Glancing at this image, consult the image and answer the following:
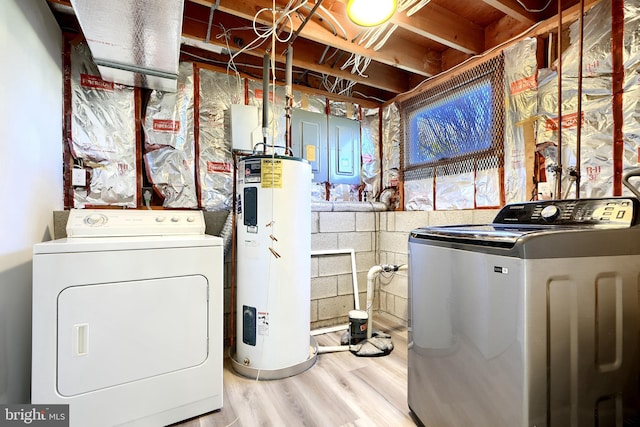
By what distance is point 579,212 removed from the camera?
4.12ft

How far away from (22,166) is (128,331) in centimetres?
97

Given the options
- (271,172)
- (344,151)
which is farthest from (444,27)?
(271,172)

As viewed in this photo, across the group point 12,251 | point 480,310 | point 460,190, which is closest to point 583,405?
point 480,310

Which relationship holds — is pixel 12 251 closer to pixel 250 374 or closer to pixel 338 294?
pixel 250 374

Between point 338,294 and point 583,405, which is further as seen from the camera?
point 338,294

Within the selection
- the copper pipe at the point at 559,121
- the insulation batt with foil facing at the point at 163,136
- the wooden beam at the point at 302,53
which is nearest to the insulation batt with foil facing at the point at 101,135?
the insulation batt with foil facing at the point at 163,136

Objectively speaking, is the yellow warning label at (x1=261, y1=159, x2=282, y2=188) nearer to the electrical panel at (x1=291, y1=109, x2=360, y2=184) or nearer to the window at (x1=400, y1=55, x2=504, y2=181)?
the electrical panel at (x1=291, y1=109, x2=360, y2=184)

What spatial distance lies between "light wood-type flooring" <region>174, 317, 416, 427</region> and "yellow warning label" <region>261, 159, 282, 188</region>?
49.7 inches

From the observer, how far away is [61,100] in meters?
2.01

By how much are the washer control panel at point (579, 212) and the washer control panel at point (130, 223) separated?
76.5 inches

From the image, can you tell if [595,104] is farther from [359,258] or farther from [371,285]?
[359,258]

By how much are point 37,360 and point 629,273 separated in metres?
2.36

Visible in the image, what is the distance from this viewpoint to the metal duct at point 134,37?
1394 mm

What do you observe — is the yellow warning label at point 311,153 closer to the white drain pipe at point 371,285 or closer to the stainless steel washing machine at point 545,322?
the white drain pipe at point 371,285
